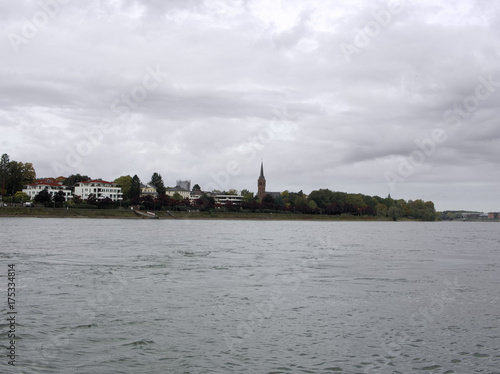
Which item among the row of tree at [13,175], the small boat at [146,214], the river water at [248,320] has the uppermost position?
the row of tree at [13,175]

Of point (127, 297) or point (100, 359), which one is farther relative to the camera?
point (127, 297)

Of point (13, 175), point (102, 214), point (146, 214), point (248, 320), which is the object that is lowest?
point (248, 320)

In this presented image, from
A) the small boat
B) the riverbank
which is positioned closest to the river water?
the riverbank

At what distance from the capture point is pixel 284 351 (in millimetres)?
12625

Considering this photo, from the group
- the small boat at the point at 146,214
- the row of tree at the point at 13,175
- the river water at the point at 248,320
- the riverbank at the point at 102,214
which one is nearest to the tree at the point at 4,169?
the row of tree at the point at 13,175

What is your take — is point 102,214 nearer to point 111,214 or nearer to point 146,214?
point 111,214

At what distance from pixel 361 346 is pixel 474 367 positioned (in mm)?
2794

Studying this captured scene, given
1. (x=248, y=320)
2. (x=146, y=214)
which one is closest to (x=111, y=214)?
(x=146, y=214)

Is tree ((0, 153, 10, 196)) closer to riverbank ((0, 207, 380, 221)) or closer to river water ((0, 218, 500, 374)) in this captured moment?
riverbank ((0, 207, 380, 221))

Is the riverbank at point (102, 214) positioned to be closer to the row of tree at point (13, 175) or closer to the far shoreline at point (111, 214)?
the far shoreline at point (111, 214)

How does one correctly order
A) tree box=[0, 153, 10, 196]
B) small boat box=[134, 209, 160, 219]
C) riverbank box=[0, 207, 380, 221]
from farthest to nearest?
1. tree box=[0, 153, 10, 196]
2. small boat box=[134, 209, 160, 219]
3. riverbank box=[0, 207, 380, 221]

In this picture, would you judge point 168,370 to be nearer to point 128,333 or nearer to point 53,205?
point 128,333

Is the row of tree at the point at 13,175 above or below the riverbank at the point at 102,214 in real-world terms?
above

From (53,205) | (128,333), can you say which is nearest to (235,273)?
(128,333)
